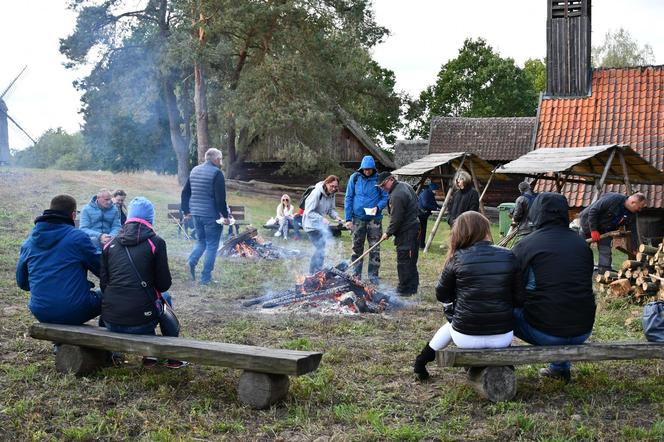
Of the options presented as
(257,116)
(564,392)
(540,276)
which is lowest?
(564,392)

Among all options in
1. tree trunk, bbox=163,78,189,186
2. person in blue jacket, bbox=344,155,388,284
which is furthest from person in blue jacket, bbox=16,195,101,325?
tree trunk, bbox=163,78,189,186

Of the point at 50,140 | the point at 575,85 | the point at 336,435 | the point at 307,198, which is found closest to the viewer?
the point at 336,435

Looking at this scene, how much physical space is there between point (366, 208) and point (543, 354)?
5.27 metres

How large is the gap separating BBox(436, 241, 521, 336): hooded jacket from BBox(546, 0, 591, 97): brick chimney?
15748 mm

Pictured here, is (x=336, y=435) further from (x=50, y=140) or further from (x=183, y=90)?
(x=50, y=140)

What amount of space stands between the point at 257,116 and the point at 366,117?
71.7 feet

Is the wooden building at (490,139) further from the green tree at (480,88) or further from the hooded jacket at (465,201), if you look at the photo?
the hooded jacket at (465,201)

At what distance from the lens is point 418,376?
5250 mm

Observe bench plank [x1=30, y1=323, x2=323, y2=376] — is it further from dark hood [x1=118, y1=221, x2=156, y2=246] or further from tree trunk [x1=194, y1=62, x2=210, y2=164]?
tree trunk [x1=194, y1=62, x2=210, y2=164]

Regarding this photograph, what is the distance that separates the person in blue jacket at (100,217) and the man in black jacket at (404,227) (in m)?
3.67

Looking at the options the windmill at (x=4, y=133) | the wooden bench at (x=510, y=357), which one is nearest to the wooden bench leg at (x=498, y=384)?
the wooden bench at (x=510, y=357)

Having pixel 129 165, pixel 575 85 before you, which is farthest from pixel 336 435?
pixel 129 165

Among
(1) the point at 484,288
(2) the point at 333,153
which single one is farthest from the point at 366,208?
(2) the point at 333,153

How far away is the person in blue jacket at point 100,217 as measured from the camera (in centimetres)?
855
